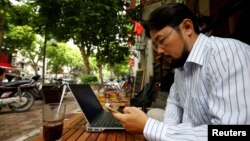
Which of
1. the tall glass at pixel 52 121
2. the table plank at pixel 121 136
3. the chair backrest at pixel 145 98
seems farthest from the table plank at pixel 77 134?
the chair backrest at pixel 145 98

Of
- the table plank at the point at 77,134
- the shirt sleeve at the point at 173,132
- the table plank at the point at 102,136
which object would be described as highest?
the shirt sleeve at the point at 173,132

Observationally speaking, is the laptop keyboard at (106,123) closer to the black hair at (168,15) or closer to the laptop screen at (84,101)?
the laptop screen at (84,101)

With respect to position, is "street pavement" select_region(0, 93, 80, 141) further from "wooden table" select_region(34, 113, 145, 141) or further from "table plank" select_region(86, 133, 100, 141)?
"table plank" select_region(86, 133, 100, 141)

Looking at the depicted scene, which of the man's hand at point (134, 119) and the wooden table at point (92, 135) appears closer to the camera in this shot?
the man's hand at point (134, 119)

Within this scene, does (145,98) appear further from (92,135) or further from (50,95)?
(50,95)

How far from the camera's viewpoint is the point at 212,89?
1062mm

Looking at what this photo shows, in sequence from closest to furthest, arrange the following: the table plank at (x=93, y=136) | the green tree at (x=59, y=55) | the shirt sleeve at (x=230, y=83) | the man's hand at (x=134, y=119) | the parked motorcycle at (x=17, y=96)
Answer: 1. the shirt sleeve at (x=230, y=83)
2. the man's hand at (x=134, y=119)
3. the table plank at (x=93, y=136)
4. the parked motorcycle at (x=17, y=96)
5. the green tree at (x=59, y=55)

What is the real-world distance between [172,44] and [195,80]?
0.80ft

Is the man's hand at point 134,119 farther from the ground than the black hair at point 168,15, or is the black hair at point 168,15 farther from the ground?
the black hair at point 168,15

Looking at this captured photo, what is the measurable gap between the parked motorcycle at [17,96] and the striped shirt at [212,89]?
8.56m

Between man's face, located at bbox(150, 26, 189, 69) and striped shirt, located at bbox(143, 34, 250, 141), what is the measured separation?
0.08m

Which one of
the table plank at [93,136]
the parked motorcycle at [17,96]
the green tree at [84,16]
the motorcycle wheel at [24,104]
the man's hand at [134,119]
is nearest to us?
the man's hand at [134,119]

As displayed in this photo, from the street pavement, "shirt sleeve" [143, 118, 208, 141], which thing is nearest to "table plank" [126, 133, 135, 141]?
"shirt sleeve" [143, 118, 208, 141]

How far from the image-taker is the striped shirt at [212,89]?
948 millimetres
